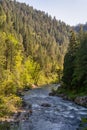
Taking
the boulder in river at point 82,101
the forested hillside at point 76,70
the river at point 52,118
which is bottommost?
the river at point 52,118

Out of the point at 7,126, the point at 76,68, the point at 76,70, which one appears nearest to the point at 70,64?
the point at 76,70

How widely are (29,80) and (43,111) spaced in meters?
65.7

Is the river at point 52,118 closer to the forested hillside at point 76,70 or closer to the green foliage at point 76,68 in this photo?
the forested hillside at point 76,70

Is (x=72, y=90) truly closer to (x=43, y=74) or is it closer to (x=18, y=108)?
(x=18, y=108)

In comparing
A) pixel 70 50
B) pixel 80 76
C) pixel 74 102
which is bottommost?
pixel 74 102

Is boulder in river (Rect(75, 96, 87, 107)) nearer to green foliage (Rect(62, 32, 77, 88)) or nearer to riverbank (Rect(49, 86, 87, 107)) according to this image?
riverbank (Rect(49, 86, 87, 107))

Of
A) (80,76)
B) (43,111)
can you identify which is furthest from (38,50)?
(43,111)

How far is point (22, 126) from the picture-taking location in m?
35.2

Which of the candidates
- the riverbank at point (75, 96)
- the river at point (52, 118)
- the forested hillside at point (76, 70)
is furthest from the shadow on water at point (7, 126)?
the forested hillside at point (76, 70)

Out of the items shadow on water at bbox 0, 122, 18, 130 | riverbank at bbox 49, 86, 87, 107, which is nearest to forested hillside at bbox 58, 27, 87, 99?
riverbank at bbox 49, 86, 87, 107

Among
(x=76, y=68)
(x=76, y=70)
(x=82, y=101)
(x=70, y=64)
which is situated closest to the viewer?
(x=82, y=101)

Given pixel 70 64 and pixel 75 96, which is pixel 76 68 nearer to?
pixel 70 64

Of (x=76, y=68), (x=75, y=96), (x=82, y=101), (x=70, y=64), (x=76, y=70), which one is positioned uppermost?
(x=70, y=64)

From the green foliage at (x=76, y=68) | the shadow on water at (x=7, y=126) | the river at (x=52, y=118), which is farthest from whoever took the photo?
the green foliage at (x=76, y=68)
